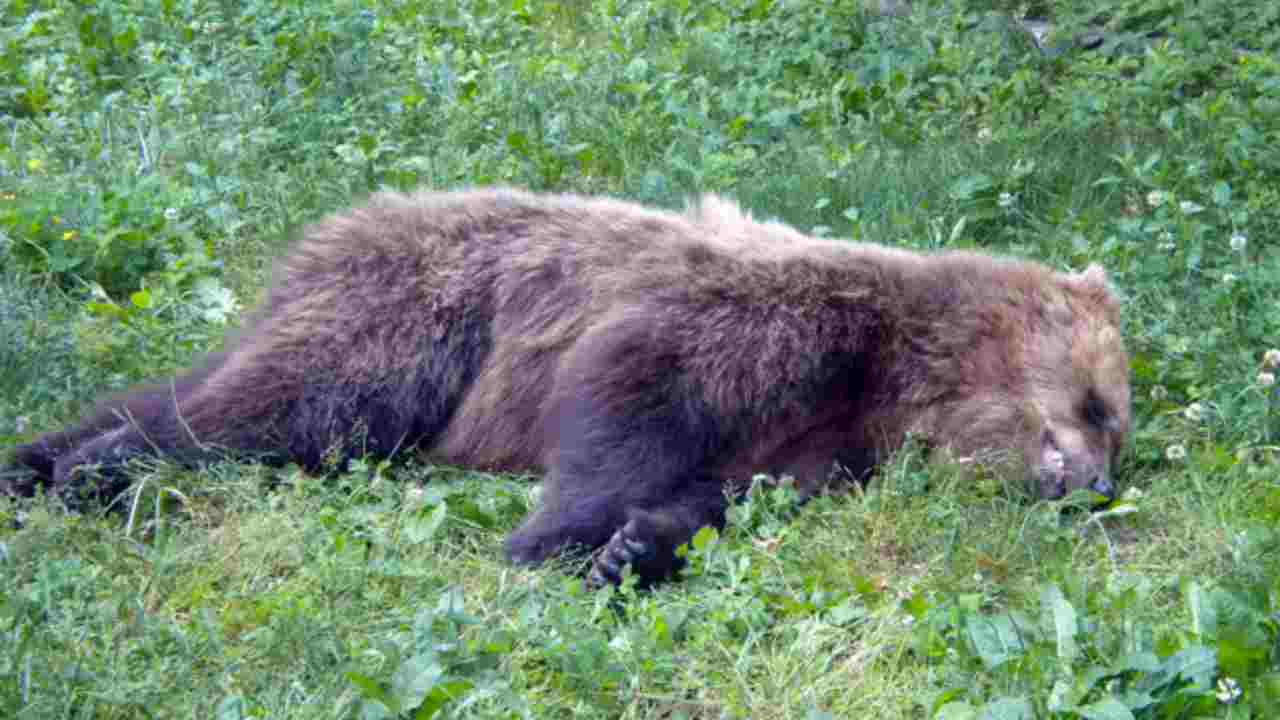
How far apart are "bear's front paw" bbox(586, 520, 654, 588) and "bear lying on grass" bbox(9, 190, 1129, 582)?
0.37 ft

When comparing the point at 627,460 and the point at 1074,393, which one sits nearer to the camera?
the point at 627,460

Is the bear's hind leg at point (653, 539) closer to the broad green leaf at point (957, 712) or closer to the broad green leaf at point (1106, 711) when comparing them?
the broad green leaf at point (957, 712)

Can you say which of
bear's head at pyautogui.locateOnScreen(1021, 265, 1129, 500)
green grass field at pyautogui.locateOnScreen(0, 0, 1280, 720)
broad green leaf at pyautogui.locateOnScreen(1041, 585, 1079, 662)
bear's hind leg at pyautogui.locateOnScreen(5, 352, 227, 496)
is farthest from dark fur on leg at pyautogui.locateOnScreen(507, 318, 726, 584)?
bear's hind leg at pyautogui.locateOnScreen(5, 352, 227, 496)

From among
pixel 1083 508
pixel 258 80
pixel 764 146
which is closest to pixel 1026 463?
pixel 1083 508

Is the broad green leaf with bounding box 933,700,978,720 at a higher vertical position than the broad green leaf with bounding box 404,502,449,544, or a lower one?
higher

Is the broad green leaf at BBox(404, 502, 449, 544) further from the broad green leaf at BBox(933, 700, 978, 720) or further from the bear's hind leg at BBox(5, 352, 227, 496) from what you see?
the broad green leaf at BBox(933, 700, 978, 720)

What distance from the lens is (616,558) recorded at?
543cm

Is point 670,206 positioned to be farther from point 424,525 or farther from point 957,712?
point 957,712

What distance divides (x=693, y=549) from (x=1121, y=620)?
4.61ft

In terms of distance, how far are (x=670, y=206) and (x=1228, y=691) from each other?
4307 millimetres

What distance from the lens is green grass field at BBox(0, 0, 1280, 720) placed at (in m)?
4.52

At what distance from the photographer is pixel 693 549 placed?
5535 mm

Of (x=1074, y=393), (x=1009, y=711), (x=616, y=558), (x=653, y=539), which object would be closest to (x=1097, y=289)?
(x=1074, y=393)

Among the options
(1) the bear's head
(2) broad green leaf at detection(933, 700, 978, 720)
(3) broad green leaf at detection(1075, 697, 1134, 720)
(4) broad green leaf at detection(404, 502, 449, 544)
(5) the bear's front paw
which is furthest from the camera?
(1) the bear's head
